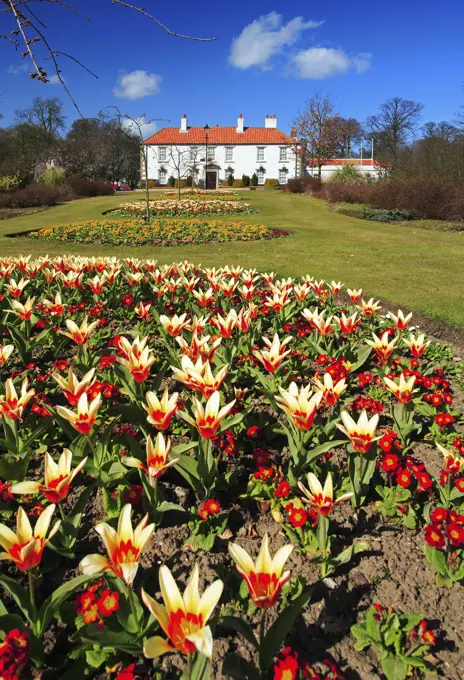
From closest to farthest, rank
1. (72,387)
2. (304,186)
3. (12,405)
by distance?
1. (12,405)
2. (72,387)
3. (304,186)

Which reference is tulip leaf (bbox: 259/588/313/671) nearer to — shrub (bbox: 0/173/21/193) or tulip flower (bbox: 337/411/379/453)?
tulip flower (bbox: 337/411/379/453)

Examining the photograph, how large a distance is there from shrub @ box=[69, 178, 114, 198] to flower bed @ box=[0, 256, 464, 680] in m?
37.5

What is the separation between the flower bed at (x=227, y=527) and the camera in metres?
1.56

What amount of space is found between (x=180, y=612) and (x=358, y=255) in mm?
11300

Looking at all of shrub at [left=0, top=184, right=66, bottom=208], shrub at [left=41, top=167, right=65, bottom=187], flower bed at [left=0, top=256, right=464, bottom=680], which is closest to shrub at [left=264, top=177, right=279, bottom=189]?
shrub at [left=41, top=167, right=65, bottom=187]

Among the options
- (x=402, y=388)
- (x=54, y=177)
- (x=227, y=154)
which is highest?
(x=227, y=154)

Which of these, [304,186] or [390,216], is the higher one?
[304,186]

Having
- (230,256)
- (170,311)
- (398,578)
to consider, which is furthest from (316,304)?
(230,256)

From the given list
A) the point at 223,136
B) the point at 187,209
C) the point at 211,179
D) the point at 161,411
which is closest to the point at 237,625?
the point at 161,411

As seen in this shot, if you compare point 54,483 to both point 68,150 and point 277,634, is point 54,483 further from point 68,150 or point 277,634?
point 68,150

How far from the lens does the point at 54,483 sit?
6.12 ft

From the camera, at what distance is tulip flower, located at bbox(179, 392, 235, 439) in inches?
82.4

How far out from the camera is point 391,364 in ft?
11.9

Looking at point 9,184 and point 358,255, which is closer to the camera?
point 358,255
